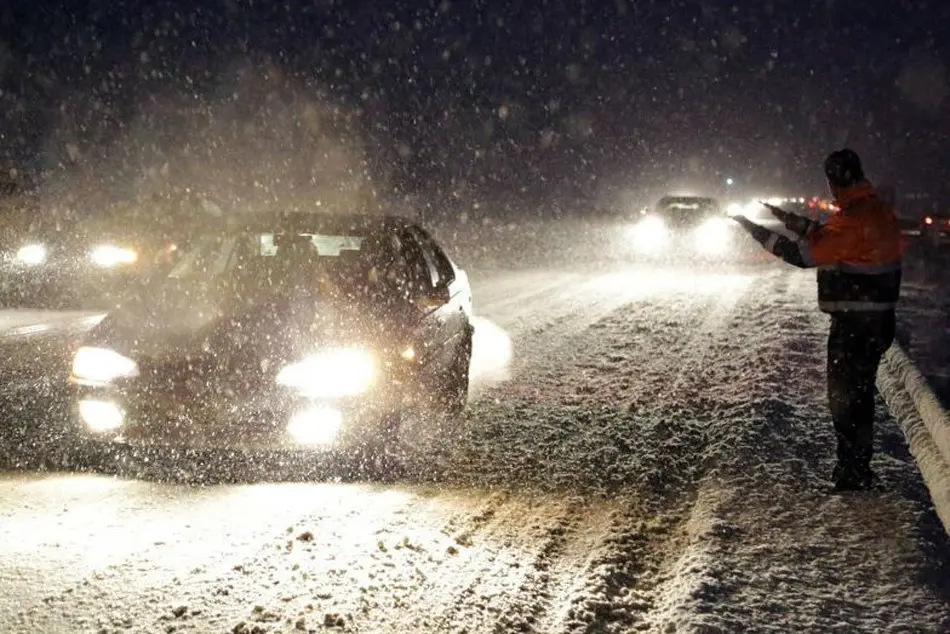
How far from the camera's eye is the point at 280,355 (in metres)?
5.28

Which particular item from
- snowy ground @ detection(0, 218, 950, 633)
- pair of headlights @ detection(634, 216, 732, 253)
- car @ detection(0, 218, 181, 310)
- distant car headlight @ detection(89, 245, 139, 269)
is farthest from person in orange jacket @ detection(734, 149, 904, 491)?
pair of headlights @ detection(634, 216, 732, 253)

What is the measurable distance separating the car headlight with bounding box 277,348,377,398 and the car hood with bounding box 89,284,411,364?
0.23 ft

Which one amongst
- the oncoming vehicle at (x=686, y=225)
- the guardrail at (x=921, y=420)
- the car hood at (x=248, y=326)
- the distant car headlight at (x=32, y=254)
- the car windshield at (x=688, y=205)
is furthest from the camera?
the car windshield at (x=688, y=205)

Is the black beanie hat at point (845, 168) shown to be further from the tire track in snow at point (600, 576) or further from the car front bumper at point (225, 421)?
the car front bumper at point (225, 421)

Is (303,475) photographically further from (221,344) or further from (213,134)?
(213,134)

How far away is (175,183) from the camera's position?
42.0m

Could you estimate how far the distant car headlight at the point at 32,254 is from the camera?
16.7 m

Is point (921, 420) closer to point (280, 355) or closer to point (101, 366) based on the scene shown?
point (280, 355)

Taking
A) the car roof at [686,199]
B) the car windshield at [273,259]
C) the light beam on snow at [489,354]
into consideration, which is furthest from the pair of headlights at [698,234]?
the car windshield at [273,259]

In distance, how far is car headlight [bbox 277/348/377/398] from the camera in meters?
5.22

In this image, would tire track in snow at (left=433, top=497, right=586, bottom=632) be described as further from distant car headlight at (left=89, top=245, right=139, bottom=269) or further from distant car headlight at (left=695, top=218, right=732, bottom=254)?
distant car headlight at (left=695, top=218, right=732, bottom=254)

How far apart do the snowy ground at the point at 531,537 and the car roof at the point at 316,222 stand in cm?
149

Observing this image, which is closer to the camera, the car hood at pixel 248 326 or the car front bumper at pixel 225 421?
the car front bumper at pixel 225 421

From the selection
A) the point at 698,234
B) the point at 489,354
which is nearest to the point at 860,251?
the point at 489,354
